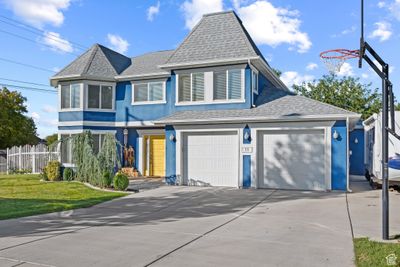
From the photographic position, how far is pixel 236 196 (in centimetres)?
1232

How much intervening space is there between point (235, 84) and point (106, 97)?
768cm

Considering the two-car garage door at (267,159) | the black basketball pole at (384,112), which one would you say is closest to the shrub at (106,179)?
the two-car garage door at (267,159)

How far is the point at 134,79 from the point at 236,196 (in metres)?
9.55

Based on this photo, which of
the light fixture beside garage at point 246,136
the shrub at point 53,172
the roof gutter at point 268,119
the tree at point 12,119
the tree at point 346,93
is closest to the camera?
the roof gutter at point 268,119

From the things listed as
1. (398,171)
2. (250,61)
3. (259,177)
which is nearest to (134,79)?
(250,61)

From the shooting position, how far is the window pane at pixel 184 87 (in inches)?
646

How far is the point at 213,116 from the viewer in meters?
14.8

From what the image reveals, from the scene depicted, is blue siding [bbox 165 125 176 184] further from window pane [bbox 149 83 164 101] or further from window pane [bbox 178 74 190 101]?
window pane [bbox 149 83 164 101]

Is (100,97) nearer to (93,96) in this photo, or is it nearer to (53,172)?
Answer: (93,96)

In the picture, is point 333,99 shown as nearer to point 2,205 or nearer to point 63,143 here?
point 63,143

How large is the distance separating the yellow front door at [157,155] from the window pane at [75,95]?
422cm

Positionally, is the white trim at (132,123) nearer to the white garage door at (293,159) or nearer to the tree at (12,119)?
the white garage door at (293,159)

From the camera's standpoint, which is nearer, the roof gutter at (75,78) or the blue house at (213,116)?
the blue house at (213,116)

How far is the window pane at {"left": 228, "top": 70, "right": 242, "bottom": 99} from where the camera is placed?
1531 centimetres
